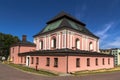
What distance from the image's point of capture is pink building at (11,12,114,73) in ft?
83.3

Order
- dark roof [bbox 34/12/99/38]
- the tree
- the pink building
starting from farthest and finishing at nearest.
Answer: the tree < dark roof [bbox 34/12/99/38] < the pink building

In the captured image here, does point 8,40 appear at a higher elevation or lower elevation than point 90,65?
higher

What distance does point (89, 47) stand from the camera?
125ft

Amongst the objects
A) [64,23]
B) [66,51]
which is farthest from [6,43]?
[66,51]

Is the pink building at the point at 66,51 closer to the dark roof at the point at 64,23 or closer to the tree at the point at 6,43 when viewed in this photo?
the dark roof at the point at 64,23

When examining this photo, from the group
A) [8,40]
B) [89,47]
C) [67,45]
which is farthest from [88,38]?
[8,40]

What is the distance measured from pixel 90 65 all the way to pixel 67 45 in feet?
18.8

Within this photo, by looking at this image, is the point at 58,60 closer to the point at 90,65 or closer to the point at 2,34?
the point at 90,65

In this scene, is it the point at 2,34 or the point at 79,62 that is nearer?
the point at 79,62

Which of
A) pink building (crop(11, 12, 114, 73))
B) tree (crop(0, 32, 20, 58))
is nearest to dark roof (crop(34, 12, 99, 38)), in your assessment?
pink building (crop(11, 12, 114, 73))

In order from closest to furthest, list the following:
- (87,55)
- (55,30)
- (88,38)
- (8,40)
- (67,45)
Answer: (87,55), (67,45), (55,30), (88,38), (8,40)

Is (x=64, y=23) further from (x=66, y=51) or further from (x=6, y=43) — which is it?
(x=6, y=43)

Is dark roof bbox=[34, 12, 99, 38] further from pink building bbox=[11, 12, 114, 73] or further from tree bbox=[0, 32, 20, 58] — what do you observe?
tree bbox=[0, 32, 20, 58]

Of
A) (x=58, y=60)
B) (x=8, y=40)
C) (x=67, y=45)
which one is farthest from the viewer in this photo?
(x=8, y=40)
